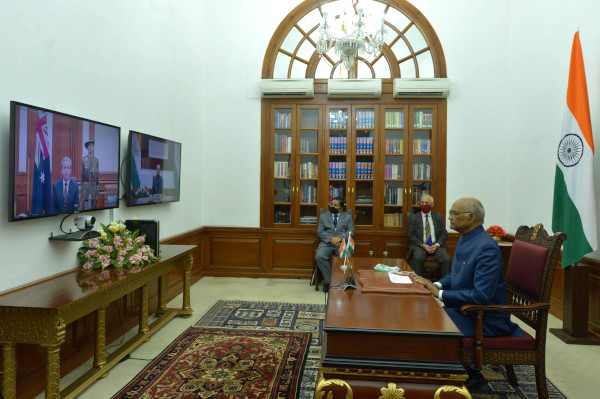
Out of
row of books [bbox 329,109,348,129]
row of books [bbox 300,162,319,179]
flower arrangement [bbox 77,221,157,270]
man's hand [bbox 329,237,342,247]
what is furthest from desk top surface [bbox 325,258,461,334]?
row of books [bbox 329,109,348,129]

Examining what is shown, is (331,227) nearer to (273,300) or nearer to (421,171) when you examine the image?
(273,300)

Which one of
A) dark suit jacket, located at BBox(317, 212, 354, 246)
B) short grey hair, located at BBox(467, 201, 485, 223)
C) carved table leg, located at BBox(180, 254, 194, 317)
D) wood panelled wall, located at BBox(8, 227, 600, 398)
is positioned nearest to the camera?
short grey hair, located at BBox(467, 201, 485, 223)

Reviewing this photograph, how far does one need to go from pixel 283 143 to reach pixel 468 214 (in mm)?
4031

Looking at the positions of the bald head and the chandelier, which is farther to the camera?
the chandelier

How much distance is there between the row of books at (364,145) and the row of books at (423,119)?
74cm

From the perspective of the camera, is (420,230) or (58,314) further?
(420,230)

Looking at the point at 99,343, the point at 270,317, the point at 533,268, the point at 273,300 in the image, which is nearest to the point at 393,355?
the point at 533,268

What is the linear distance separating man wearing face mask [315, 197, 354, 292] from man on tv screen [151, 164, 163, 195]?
229 centimetres

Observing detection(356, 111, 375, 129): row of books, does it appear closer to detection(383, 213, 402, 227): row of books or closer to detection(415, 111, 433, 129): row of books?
detection(415, 111, 433, 129): row of books

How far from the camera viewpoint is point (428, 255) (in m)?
5.41

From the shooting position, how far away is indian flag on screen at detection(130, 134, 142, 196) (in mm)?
3795

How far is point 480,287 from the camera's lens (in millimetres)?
2309

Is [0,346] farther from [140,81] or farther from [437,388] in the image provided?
[140,81]

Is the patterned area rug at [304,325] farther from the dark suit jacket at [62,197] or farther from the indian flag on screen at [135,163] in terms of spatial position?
the dark suit jacket at [62,197]
